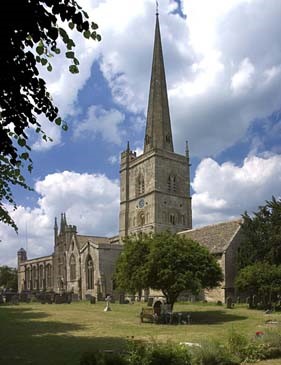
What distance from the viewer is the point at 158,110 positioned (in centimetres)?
7162

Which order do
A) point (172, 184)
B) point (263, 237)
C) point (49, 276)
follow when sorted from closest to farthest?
point (263, 237) < point (172, 184) < point (49, 276)

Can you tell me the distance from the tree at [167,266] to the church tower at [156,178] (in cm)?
3565

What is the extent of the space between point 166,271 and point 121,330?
17.6ft

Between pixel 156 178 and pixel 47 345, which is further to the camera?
pixel 156 178

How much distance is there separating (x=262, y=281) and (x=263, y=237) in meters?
7.69

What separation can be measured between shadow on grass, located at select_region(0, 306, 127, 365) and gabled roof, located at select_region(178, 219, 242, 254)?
26.0 metres

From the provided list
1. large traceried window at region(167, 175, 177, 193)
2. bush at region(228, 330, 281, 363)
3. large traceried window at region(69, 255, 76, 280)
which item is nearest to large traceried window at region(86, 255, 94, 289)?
large traceried window at region(69, 255, 76, 280)

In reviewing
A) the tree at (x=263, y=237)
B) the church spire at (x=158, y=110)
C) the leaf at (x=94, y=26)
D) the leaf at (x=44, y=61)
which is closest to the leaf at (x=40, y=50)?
the leaf at (x=44, y=61)

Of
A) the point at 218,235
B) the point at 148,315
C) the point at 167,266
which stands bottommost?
the point at 148,315

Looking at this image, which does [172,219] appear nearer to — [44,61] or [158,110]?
[158,110]

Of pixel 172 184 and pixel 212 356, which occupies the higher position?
pixel 172 184

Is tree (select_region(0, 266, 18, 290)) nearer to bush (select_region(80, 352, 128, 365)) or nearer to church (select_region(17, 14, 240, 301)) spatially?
church (select_region(17, 14, 240, 301))

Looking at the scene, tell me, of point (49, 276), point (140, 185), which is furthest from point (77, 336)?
point (49, 276)

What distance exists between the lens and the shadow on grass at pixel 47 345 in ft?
41.8
